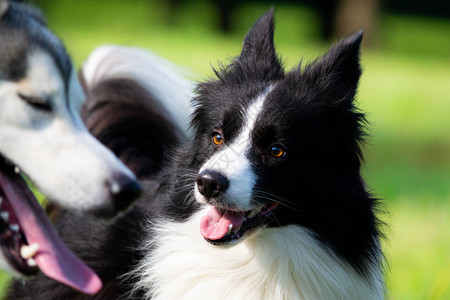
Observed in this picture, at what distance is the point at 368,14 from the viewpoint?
21.2 metres

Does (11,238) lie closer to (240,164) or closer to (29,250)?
(29,250)

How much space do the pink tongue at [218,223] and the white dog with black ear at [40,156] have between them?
Answer: 23.7 inches

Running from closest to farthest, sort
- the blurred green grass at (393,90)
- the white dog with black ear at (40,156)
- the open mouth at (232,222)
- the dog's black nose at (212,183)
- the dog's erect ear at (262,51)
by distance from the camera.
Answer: the white dog with black ear at (40,156) < the dog's black nose at (212,183) < the open mouth at (232,222) < the dog's erect ear at (262,51) < the blurred green grass at (393,90)

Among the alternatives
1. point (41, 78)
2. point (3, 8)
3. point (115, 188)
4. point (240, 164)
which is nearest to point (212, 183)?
point (240, 164)

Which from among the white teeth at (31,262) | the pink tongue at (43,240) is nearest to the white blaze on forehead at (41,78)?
the pink tongue at (43,240)

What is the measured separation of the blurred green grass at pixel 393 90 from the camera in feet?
17.1

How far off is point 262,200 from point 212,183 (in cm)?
31

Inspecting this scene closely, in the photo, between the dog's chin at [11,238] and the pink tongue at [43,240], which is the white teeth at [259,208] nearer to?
the pink tongue at [43,240]

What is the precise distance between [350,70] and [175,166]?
105 cm

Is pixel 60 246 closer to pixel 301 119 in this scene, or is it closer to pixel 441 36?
pixel 301 119

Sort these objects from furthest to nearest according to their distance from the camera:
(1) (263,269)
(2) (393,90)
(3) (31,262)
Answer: (2) (393,90) < (1) (263,269) < (3) (31,262)

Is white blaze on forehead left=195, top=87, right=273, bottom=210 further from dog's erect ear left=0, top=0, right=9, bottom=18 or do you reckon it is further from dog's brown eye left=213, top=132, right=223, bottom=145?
dog's erect ear left=0, top=0, right=9, bottom=18

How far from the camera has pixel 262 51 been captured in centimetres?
351

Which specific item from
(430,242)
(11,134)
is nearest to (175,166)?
(11,134)
